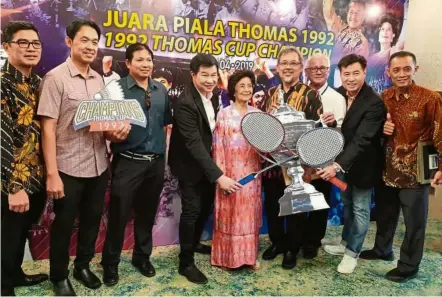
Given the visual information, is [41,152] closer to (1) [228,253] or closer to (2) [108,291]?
(2) [108,291]

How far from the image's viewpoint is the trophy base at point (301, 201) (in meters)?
2.13

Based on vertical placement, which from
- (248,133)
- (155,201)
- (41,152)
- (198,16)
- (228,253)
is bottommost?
(228,253)

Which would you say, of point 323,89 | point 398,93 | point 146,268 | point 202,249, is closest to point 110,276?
point 146,268

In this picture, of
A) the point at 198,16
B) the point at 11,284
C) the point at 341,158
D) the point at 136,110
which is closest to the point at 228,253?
the point at 341,158

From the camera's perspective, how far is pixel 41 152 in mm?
2090

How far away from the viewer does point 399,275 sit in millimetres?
2564

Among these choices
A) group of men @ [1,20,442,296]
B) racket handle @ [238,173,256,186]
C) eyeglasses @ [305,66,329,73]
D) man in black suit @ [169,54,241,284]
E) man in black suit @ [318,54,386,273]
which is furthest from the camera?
eyeglasses @ [305,66,329,73]

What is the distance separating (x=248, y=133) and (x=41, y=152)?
1144 millimetres

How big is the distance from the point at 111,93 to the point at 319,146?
1.20 m

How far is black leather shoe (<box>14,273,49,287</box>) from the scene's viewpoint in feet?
7.84

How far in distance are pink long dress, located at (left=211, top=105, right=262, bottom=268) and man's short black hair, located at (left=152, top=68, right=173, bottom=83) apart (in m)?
0.67

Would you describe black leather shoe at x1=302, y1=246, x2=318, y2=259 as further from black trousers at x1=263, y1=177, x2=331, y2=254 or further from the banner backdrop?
the banner backdrop

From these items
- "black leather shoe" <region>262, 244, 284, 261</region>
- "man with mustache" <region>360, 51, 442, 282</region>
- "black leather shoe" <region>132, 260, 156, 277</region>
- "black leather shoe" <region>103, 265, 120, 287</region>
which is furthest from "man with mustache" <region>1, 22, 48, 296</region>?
"man with mustache" <region>360, 51, 442, 282</region>

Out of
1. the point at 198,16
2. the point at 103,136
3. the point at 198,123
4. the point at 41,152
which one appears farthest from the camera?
the point at 198,16
